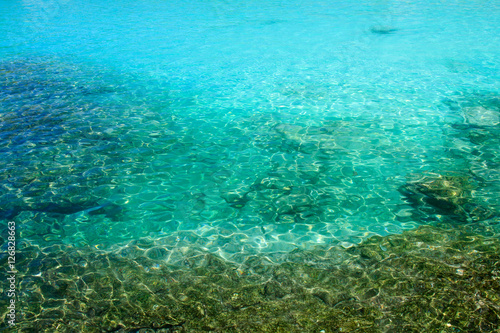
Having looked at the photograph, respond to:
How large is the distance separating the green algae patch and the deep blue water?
1.23 ft

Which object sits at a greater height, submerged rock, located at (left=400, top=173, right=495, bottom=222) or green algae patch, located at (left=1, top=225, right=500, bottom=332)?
green algae patch, located at (left=1, top=225, right=500, bottom=332)

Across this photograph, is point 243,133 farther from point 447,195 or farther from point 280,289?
point 280,289

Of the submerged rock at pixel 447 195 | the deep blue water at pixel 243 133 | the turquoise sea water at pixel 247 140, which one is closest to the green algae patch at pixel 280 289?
the turquoise sea water at pixel 247 140

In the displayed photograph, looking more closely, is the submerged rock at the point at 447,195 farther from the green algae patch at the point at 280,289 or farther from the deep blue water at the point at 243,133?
the green algae patch at the point at 280,289

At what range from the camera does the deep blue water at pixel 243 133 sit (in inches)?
229

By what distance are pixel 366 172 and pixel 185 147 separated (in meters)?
3.74

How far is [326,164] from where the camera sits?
716 cm

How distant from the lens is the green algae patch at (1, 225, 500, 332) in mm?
4023

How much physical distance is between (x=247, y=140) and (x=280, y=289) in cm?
426

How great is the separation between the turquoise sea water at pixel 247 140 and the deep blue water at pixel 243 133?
37 millimetres

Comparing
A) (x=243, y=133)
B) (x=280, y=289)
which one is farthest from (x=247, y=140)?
(x=280, y=289)

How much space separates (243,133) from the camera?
853 centimetres

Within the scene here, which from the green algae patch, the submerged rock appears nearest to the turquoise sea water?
the submerged rock

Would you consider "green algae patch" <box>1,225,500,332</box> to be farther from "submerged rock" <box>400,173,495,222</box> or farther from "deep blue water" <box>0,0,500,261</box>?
"submerged rock" <box>400,173,495,222</box>
